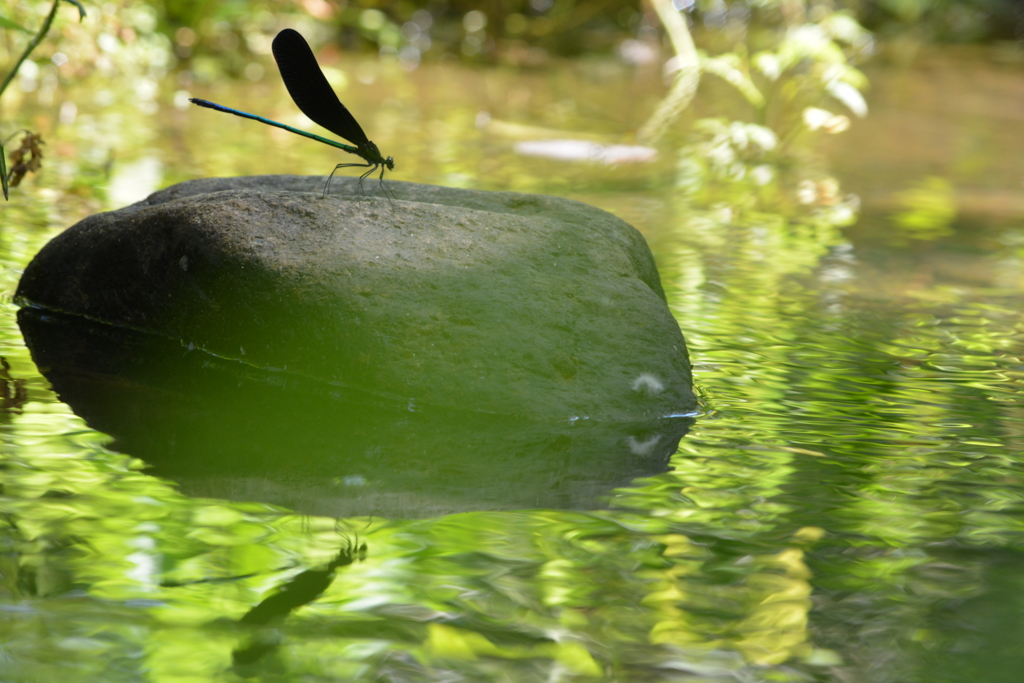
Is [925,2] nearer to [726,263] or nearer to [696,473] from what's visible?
[726,263]

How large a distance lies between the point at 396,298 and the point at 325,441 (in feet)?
1.38

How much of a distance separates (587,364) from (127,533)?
3.39ft

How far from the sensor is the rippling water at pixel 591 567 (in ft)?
4.44

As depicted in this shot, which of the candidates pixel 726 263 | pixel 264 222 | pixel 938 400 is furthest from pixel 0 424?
pixel 726 263

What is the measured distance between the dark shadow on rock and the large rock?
0.18ft

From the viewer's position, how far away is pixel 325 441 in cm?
202

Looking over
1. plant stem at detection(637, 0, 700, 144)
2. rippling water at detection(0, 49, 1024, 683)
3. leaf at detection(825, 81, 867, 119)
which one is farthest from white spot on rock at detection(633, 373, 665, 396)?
plant stem at detection(637, 0, 700, 144)

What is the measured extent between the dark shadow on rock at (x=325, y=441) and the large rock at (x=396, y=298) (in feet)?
0.18

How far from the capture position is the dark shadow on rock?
71.6 inches

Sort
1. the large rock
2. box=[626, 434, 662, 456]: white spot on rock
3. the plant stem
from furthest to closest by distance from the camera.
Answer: the plant stem → the large rock → box=[626, 434, 662, 456]: white spot on rock

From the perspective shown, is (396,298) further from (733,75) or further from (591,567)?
(733,75)

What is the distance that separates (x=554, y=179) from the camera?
16.5ft

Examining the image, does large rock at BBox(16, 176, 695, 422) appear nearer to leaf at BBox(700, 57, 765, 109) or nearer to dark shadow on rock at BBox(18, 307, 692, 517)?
dark shadow on rock at BBox(18, 307, 692, 517)

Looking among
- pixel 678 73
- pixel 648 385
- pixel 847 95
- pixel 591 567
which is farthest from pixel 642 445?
pixel 678 73
